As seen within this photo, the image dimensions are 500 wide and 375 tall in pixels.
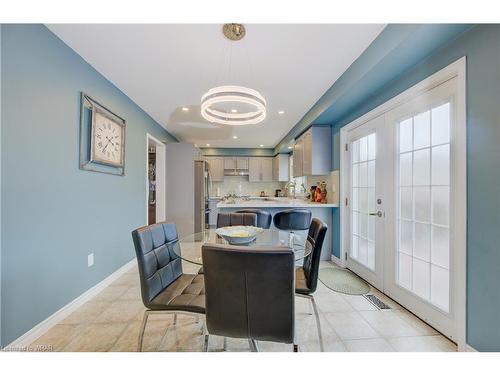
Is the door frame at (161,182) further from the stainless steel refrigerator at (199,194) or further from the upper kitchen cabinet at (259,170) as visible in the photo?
the upper kitchen cabinet at (259,170)

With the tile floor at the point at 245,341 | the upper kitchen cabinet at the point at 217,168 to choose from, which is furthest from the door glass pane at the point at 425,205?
the upper kitchen cabinet at the point at 217,168

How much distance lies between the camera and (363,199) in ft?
9.05

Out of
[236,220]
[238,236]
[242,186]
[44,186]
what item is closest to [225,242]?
[238,236]

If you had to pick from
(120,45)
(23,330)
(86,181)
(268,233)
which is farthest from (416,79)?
(23,330)

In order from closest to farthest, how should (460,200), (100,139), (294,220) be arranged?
(460,200) < (100,139) < (294,220)

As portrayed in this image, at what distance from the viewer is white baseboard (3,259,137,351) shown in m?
1.49

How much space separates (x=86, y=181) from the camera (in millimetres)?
2174

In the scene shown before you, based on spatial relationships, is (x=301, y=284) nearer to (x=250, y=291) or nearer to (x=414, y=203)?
(x=250, y=291)

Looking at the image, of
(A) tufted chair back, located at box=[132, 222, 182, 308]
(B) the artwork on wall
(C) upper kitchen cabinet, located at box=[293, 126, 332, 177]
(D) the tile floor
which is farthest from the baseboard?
(B) the artwork on wall

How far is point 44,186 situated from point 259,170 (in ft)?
18.6

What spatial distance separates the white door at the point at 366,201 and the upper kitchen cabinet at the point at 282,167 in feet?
11.0
